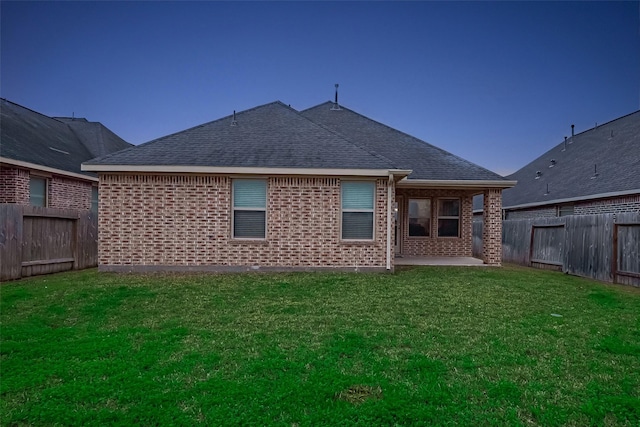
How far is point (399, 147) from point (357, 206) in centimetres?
509

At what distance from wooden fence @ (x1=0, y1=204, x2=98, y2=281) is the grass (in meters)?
2.18

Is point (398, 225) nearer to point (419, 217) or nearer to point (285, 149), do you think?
point (419, 217)

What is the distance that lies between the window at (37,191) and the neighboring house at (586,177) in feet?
68.4

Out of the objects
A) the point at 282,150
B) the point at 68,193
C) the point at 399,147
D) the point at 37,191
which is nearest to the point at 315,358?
the point at 282,150

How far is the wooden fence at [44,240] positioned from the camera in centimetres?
939

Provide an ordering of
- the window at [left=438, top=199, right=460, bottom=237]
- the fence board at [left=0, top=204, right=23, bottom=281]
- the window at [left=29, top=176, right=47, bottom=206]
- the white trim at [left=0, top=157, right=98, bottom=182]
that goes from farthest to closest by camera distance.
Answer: the window at [left=438, top=199, right=460, bottom=237]
the window at [left=29, top=176, right=47, bottom=206]
the white trim at [left=0, top=157, right=98, bottom=182]
the fence board at [left=0, top=204, right=23, bottom=281]

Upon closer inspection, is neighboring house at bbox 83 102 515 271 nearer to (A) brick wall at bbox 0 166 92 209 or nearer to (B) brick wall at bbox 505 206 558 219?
(A) brick wall at bbox 0 166 92 209

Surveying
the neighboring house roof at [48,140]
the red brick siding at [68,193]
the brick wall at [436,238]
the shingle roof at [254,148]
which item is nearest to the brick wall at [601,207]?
the brick wall at [436,238]

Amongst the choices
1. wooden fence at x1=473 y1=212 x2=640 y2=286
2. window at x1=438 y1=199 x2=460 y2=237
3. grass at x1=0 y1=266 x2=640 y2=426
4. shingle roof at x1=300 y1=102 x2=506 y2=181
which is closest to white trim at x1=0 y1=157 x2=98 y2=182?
grass at x1=0 y1=266 x2=640 y2=426

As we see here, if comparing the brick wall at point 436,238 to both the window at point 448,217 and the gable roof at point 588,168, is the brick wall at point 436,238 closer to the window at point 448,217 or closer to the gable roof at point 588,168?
the window at point 448,217

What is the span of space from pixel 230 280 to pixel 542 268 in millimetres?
11282

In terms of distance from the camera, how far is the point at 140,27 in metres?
13.7

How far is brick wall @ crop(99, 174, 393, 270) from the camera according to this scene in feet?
34.0

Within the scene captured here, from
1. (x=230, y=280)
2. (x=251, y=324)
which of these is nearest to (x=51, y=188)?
(x=230, y=280)
